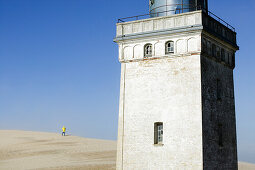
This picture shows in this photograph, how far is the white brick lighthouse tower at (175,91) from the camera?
62.1 ft

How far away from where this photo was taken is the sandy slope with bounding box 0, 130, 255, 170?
35000 millimetres

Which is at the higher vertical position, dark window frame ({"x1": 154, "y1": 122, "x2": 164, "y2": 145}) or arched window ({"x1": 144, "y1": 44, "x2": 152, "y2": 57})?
arched window ({"x1": 144, "y1": 44, "x2": 152, "y2": 57})

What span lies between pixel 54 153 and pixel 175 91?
979 inches

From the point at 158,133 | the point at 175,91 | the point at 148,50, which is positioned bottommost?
the point at 158,133

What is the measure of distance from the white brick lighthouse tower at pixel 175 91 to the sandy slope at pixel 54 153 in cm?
1527


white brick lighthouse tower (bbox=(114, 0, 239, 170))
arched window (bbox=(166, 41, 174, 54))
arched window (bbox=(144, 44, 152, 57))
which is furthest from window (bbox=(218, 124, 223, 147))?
arched window (bbox=(144, 44, 152, 57))

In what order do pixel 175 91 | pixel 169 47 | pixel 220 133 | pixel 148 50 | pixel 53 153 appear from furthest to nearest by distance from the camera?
pixel 53 153 < pixel 148 50 < pixel 220 133 < pixel 169 47 < pixel 175 91

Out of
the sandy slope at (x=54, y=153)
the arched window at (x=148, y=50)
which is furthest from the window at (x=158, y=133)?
the sandy slope at (x=54, y=153)

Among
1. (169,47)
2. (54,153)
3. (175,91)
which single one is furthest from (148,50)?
(54,153)

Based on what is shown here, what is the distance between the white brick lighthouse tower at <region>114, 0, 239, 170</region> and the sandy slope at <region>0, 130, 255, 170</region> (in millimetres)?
15271

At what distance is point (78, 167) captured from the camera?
34188mm

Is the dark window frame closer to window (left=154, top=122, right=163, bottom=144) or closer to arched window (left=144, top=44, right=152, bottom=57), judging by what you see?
window (left=154, top=122, right=163, bottom=144)

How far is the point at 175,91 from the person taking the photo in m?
19.6

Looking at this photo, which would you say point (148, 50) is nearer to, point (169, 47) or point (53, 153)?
point (169, 47)
